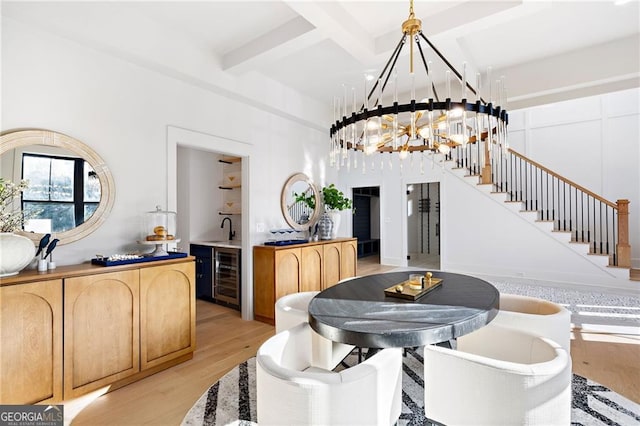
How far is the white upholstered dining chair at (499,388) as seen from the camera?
4.55 ft

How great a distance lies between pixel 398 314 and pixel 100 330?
7.21 ft

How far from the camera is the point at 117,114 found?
292 centimetres

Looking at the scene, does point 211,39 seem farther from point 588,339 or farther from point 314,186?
point 588,339

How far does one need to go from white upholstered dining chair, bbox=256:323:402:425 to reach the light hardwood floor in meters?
1.06

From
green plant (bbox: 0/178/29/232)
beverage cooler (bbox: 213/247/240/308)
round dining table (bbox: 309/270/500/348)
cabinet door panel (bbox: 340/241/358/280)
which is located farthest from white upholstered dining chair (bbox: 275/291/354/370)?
cabinet door panel (bbox: 340/241/358/280)

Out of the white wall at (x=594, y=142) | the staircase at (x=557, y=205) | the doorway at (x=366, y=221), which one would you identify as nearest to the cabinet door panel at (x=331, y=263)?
the staircase at (x=557, y=205)

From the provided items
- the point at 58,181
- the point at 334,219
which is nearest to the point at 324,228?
the point at 334,219

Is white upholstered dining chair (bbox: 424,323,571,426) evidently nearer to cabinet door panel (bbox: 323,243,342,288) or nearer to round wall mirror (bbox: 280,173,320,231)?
cabinet door panel (bbox: 323,243,342,288)

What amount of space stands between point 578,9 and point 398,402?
12.3 feet

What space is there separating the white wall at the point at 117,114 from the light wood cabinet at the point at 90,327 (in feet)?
1.79

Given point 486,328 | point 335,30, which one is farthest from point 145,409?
point 335,30

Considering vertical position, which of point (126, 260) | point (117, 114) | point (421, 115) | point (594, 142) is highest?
point (594, 142)

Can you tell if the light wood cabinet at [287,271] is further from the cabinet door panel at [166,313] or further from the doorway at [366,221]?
the doorway at [366,221]

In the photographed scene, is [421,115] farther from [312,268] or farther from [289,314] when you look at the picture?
[312,268]
